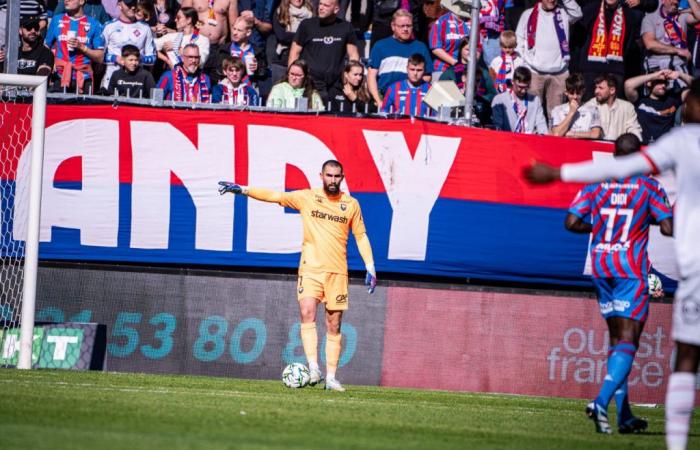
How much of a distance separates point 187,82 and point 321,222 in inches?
182

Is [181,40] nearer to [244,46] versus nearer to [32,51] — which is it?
[244,46]

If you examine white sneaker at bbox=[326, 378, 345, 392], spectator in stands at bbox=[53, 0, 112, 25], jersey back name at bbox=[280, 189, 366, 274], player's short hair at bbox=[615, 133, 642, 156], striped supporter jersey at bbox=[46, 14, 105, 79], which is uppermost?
spectator in stands at bbox=[53, 0, 112, 25]

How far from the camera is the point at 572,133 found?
16.0 metres

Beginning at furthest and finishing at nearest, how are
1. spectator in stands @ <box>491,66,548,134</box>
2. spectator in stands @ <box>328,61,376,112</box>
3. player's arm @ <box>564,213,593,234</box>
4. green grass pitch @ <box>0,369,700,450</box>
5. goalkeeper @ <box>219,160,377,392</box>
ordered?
spectator in stands @ <box>328,61,376,112</box> → spectator in stands @ <box>491,66,548,134</box> → goalkeeper @ <box>219,160,377,392</box> → player's arm @ <box>564,213,593,234</box> → green grass pitch @ <box>0,369,700,450</box>

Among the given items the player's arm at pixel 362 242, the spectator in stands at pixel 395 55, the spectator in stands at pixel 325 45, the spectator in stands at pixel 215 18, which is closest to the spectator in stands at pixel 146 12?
the spectator in stands at pixel 215 18

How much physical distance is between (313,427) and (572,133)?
875 cm

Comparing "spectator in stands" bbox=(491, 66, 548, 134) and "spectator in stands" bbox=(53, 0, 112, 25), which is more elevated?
"spectator in stands" bbox=(53, 0, 112, 25)

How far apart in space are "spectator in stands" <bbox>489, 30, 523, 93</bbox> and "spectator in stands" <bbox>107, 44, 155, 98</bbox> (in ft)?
16.1

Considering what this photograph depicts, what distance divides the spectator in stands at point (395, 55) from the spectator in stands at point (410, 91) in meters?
0.46

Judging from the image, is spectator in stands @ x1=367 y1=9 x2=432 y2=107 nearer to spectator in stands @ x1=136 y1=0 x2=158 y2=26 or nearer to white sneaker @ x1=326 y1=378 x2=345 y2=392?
spectator in stands @ x1=136 y1=0 x2=158 y2=26

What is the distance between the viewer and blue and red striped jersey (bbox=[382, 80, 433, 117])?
53.7 ft

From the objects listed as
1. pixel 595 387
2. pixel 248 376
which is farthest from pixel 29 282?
pixel 595 387

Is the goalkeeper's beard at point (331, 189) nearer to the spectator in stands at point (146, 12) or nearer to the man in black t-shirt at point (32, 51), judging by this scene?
the man in black t-shirt at point (32, 51)

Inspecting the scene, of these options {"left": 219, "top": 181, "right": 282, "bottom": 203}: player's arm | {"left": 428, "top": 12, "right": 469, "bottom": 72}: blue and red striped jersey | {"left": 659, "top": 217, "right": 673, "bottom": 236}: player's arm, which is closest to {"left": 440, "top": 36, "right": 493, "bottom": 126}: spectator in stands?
{"left": 428, "top": 12, "right": 469, "bottom": 72}: blue and red striped jersey
